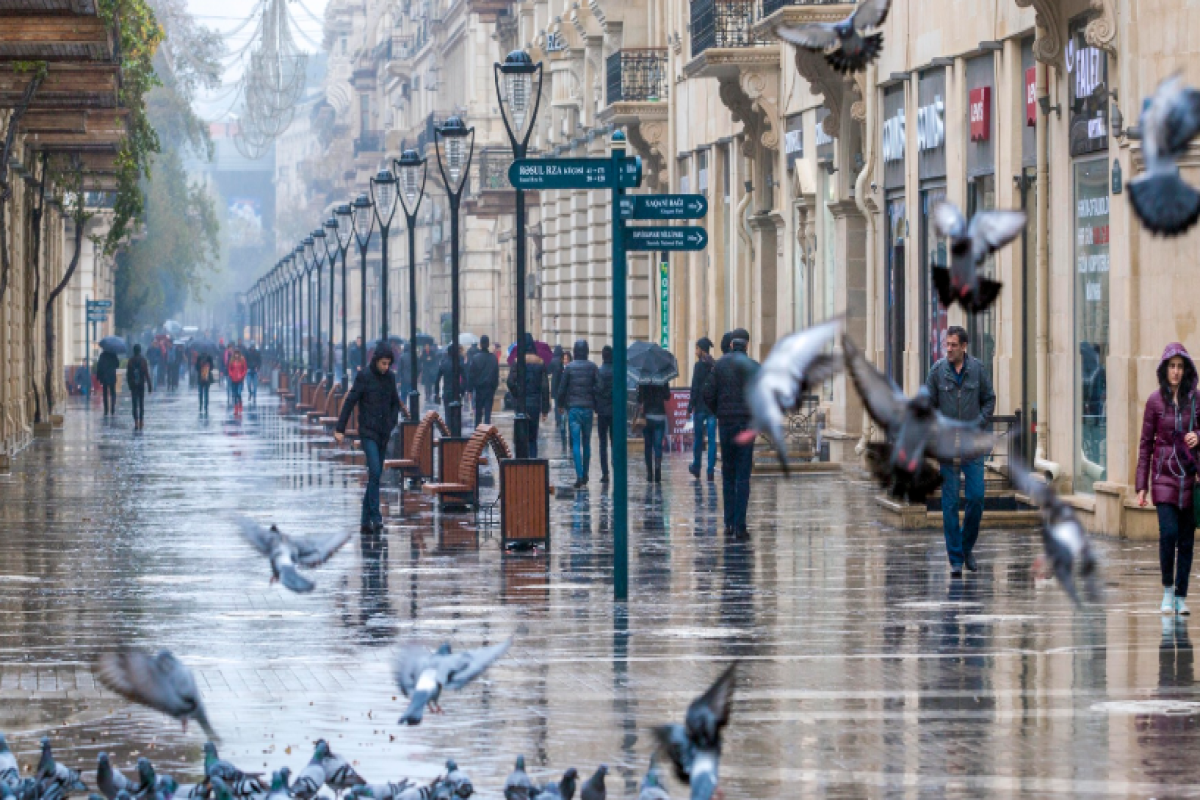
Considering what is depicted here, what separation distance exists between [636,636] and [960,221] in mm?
8174

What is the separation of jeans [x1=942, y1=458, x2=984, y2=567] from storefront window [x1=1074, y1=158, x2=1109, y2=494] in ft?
13.4

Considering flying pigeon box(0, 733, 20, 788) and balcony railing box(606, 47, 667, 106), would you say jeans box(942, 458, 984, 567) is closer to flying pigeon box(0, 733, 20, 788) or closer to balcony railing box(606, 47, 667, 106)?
flying pigeon box(0, 733, 20, 788)

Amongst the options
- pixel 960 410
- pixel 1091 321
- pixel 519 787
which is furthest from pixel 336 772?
pixel 1091 321

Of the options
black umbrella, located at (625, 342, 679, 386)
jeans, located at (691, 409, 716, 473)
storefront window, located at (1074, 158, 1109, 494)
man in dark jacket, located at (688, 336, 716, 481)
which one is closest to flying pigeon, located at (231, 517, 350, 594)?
storefront window, located at (1074, 158, 1109, 494)

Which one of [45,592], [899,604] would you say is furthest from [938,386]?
[45,592]

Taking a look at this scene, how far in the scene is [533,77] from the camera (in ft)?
73.5

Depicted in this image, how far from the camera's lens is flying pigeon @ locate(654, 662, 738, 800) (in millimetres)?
6578

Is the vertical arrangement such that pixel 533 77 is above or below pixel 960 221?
above

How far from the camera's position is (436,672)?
7.91 meters

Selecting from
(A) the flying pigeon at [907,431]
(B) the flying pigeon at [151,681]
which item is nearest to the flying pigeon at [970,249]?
(A) the flying pigeon at [907,431]

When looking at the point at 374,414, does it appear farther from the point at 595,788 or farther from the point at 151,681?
the point at 595,788

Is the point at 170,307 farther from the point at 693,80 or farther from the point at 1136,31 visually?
the point at 1136,31

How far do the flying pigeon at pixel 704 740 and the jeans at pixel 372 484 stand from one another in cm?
1408

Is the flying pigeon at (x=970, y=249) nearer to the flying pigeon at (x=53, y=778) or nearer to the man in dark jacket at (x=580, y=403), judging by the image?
the flying pigeon at (x=53, y=778)
